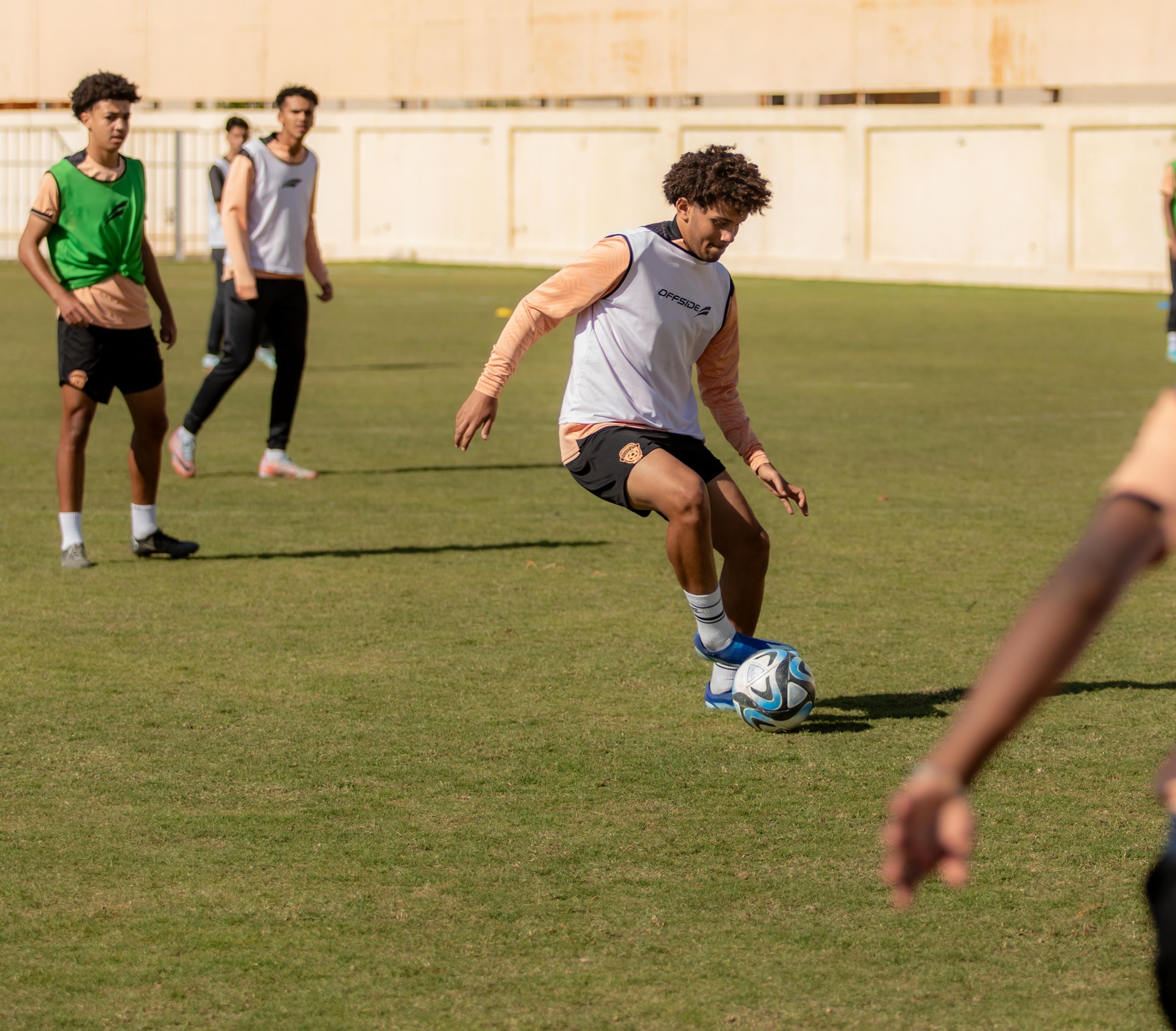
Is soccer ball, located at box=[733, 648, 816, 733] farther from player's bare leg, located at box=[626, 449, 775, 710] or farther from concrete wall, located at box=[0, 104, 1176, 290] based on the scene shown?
concrete wall, located at box=[0, 104, 1176, 290]

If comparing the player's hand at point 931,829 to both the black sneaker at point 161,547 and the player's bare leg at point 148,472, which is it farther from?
the black sneaker at point 161,547

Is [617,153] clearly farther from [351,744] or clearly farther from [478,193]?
[351,744]

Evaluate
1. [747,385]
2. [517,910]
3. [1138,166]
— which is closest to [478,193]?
[1138,166]

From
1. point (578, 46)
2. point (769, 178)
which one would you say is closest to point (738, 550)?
point (769, 178)

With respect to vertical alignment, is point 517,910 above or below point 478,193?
below

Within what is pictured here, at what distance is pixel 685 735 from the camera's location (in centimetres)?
615

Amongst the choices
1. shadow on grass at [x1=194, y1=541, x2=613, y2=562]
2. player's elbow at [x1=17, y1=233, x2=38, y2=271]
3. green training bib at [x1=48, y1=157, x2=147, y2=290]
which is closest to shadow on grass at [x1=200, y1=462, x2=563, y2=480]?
shadow on grass at [x1=194, y1=541, x2=613, y2=562]

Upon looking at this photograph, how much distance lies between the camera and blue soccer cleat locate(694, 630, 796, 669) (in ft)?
20.7

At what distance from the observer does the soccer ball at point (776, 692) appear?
19.9ft

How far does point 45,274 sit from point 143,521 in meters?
1.30

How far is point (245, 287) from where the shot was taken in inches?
437

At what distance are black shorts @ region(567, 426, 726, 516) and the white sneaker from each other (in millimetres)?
5342

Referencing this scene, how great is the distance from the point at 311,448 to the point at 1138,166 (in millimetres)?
23532

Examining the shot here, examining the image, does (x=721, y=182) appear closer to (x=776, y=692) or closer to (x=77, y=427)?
(x=776, y=692)
